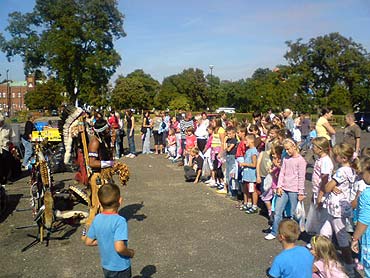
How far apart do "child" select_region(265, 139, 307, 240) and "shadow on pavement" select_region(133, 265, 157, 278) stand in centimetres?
207

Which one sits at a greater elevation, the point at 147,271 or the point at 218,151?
the point at 218,151

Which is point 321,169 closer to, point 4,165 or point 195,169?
point 195,169

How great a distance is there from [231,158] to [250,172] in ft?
4.30

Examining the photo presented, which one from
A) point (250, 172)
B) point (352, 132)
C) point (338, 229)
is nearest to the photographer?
point (338, 229)

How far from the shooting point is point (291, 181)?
5578 mm

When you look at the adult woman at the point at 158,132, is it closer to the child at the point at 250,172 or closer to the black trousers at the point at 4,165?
the black trousers at the point at 4,165

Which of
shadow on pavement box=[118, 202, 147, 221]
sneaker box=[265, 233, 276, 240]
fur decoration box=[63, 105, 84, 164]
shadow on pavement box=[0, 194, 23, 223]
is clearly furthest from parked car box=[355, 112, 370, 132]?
fur decoration box=[63, 105, 84, 164]

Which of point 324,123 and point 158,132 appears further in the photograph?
point 158,132

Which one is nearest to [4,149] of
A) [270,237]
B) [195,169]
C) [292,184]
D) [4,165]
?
[4,165]

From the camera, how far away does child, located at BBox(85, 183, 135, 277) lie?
3.19m

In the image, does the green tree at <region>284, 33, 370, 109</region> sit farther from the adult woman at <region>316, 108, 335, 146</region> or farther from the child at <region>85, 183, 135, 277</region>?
the child at <region>85, 183, 135, 277</region>

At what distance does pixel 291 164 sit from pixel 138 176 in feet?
22.2

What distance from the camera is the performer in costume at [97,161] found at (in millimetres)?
5898

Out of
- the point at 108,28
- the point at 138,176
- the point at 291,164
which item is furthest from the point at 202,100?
the point at 291,164
